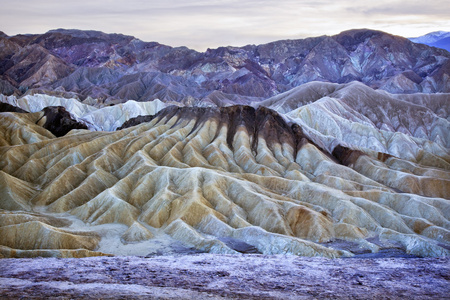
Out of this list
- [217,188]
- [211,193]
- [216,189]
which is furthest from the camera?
[217,188]

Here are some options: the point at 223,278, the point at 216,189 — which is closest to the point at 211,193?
the point at 216,189

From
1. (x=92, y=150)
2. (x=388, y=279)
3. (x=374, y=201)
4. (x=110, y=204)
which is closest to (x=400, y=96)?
(x=374, y=201)

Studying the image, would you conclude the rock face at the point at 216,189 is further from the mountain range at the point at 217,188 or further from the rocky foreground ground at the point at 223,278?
the rocky foreground ground at the point at 223,278

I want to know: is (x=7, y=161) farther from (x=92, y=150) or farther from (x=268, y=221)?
(x=268, y=221)

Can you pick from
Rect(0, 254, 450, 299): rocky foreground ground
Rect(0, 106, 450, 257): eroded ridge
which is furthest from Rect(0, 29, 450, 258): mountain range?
Rect(0, 254, 450, 299): rocky foreground ground

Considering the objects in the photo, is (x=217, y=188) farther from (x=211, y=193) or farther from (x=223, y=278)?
(x=223, y=278)

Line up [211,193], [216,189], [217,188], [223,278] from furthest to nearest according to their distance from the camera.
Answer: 1. [217,188]
2. [216,189]
3. [211,193]
4. [223,278]
